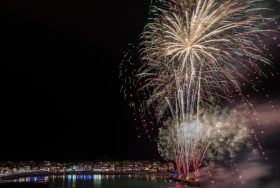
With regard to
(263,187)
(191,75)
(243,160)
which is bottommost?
(263,187)

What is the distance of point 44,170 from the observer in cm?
→ 19562

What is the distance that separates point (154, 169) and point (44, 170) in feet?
215

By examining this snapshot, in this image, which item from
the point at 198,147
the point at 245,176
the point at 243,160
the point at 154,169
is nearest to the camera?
the point at 198,147

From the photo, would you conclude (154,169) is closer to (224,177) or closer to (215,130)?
(224,177)

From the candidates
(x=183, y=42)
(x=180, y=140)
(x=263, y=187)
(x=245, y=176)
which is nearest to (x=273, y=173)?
(x=263, y=187)

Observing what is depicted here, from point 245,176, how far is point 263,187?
6321 millimetres

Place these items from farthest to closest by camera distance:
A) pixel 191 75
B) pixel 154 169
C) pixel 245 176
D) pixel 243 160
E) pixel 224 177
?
1. pixel 154 169
2. pixel 224 177
3. pixel 245 176
4. pixel 243 160
5. pixel 191 75

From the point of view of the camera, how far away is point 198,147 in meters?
37.4

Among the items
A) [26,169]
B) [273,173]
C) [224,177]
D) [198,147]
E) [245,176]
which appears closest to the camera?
[198,147]

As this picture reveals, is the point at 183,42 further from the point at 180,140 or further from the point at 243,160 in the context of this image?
the point at 243,160

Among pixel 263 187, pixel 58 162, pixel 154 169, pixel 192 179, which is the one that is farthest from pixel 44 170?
pixel 263 187

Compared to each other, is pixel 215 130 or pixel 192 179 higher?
pixel 215 130

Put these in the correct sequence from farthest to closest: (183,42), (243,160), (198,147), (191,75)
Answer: (243,160)
(198,147)
(191,75)
(183,42)

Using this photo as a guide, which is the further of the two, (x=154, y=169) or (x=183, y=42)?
(x=154, y=169)
